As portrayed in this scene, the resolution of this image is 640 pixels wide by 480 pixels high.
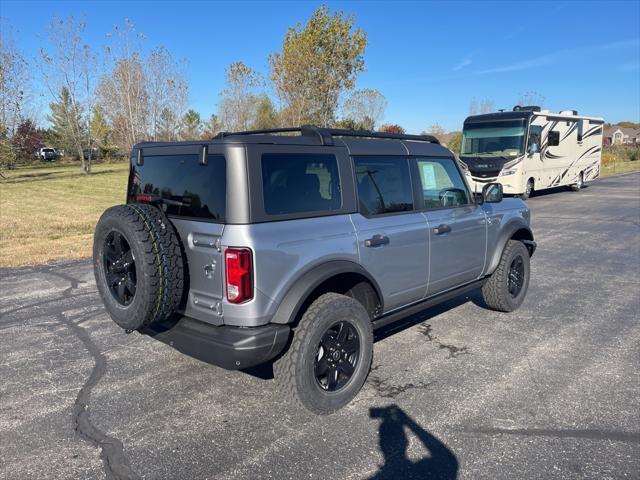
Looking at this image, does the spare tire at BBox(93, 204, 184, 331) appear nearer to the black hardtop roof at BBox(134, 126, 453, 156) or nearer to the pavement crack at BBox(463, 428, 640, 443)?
the black hardtop roof at BBox(134, 126, 453, 156)

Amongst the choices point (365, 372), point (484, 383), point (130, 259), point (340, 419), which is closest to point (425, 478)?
point (340, 419)

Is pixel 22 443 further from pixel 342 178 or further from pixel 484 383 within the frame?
pixel 484 383

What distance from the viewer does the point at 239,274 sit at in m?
2.86

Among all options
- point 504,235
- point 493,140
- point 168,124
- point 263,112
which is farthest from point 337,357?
point 168,124

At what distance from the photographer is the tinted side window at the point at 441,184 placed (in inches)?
168

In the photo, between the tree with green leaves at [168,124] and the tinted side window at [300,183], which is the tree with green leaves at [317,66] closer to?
the tree with green leaves at [168,124]

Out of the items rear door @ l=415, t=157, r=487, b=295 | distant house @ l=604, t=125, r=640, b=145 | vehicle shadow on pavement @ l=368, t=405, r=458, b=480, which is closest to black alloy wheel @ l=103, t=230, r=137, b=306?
vehicle shadow on pavement @ l=368, t=405, r=458, b=480

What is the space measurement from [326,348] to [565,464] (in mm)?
1603

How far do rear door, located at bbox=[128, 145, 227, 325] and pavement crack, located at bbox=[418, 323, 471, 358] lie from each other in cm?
233

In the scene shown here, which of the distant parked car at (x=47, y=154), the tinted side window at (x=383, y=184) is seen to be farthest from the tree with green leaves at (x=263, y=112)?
the distant parked car at (x=47, y=154)

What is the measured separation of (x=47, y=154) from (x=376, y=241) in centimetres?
7188

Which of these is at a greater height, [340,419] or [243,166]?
[243,166]

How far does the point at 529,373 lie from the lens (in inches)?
153

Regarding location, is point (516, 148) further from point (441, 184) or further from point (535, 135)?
point (441, 184)
